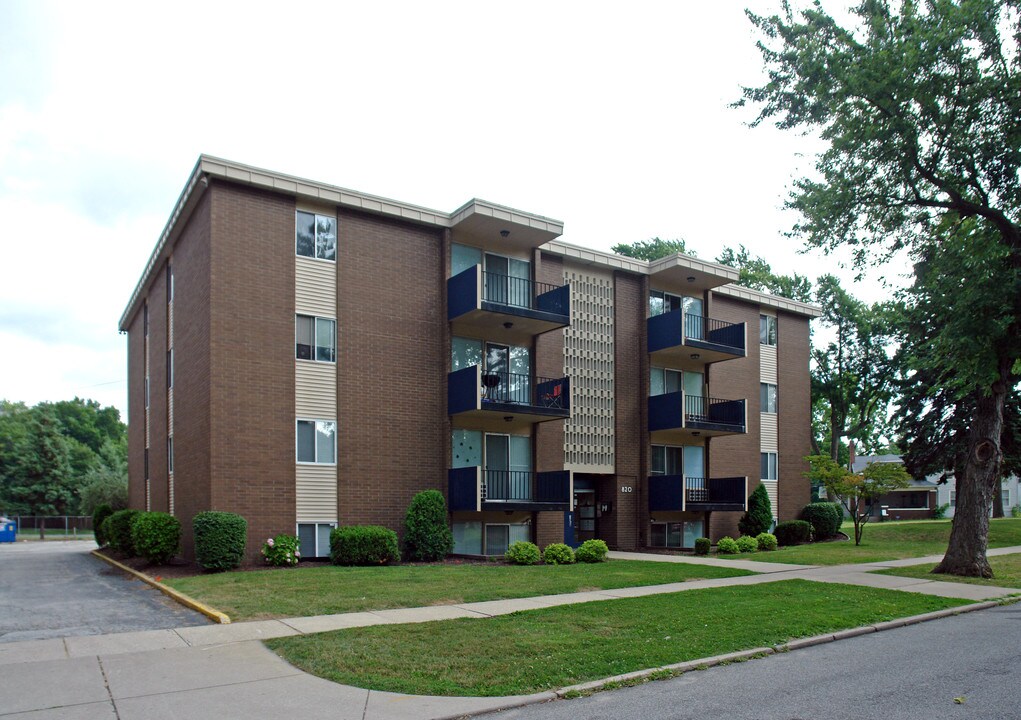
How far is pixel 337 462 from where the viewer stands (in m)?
20.3

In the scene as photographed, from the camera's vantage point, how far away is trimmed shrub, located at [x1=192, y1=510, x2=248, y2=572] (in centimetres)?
1752

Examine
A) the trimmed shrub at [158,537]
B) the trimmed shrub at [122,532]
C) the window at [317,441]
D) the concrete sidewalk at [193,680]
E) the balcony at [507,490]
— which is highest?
the window at [317,441]

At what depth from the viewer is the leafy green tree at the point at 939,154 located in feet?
53.6

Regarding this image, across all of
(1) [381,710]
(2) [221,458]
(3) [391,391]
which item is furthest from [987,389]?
(2) [221,458]

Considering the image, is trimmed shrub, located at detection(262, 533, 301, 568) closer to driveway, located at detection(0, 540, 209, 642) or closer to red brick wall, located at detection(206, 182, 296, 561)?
red brick wall, located at detection(206, 182, 296, 561)

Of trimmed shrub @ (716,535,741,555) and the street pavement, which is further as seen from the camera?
trimmed shrub @ (716,535,741,555)

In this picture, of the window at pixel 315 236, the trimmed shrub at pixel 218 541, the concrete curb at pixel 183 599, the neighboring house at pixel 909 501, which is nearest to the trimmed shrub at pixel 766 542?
the window at pixel 315 236

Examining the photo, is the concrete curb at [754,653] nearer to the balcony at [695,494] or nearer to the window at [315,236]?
the balcony at [695,494]

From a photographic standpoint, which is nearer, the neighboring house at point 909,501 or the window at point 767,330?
the window at point 767,330

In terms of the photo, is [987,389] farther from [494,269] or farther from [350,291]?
[350,291]

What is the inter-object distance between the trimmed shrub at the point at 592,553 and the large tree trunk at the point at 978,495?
7530 millimetres

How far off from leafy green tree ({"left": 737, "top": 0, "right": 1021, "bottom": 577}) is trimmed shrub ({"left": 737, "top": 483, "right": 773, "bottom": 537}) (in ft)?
33.7

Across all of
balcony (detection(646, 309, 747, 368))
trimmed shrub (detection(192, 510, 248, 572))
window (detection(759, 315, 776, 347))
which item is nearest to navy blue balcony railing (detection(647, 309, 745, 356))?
balcony (detection(646, 309, 747, 368))

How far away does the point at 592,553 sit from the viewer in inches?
803
